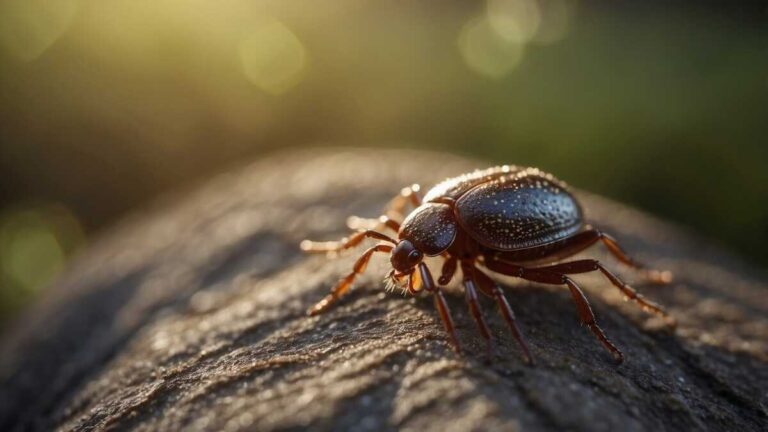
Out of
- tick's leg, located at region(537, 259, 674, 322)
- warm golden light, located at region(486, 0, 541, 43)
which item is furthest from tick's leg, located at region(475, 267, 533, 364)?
warm golden light, located at region(486, 0, 541, 43)

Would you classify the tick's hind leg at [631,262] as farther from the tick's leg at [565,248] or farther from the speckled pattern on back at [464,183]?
the speckled pattern on back at [464,183]

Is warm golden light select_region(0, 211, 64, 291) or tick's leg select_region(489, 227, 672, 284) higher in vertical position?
warm golden light select_region(0, 211, 64, 291)

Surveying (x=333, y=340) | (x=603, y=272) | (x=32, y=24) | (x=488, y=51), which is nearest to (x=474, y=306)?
(x=333, y=340)

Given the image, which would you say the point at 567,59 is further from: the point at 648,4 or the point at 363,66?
the point at 648,4

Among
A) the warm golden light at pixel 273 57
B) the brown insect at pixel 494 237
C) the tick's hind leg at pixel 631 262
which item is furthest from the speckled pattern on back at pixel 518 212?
the warm golden light at pixel 273 57

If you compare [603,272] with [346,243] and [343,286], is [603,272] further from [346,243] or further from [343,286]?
[346,243]

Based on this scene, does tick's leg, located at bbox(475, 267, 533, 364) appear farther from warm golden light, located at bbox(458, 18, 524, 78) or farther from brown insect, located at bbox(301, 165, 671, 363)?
warm golden light, located at bbox(458, 18, 524, 78)
